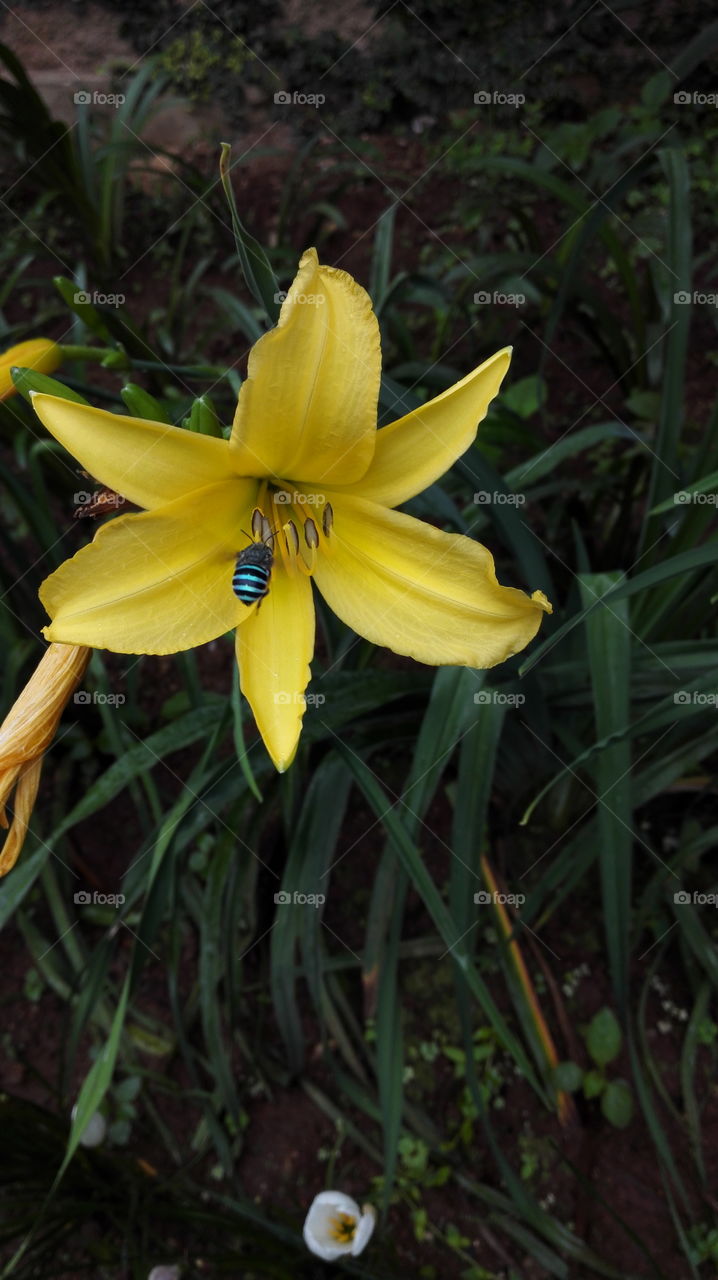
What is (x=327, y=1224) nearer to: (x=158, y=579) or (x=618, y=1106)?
(x=618, y=1106)

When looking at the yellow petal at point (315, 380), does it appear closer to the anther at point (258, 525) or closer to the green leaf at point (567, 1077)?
the anther at point (258, 525)

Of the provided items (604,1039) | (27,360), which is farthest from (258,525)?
(604,1039)

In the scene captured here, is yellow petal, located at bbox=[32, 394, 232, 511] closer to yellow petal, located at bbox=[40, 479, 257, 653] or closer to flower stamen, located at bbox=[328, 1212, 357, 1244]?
yellow petal, located at bbox=[40, 479, 257, 653]

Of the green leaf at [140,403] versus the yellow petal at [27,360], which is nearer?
the green leaf at [140,403]

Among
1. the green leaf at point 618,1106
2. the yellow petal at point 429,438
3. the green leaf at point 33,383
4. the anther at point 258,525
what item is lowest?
the green leaf at point 618,1106

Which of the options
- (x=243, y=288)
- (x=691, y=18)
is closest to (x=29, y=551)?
(x=243, y=288)

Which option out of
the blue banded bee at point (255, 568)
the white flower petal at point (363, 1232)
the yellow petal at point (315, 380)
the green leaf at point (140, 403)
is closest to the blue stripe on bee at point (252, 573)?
the blue banded bee at point (255, 568)
